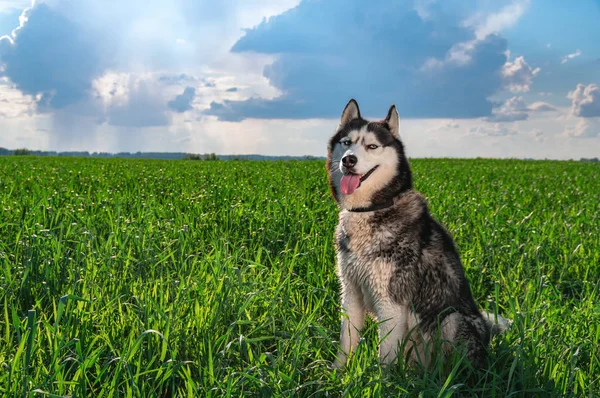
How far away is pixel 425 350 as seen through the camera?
3.52 meters

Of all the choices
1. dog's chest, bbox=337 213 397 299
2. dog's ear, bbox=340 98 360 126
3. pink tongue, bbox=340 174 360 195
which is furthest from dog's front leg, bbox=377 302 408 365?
dog's ear, bbox=340 98 360 126

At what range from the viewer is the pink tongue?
382 cm

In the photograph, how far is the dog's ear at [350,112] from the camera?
13.5 feet

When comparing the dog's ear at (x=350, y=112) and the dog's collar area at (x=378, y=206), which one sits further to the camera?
the dog's ear at (x=350, y=112)

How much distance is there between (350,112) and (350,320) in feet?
5.29

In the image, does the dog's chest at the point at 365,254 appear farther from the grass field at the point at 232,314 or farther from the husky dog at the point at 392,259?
the grass field at the point at 232,314

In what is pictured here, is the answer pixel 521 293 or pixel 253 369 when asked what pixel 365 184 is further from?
pixel 521 293

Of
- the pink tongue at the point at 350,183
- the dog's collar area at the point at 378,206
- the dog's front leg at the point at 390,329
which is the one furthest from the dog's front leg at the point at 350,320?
the pink tongue at the point at 350,183

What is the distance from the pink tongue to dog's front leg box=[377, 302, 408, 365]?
2.78 ft

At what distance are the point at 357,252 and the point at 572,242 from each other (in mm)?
5358

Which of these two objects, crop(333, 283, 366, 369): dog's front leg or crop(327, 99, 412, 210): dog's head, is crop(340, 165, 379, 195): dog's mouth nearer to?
crop(327, 99, 412, 210): dog's head

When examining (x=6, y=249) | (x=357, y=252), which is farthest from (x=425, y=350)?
(x=6, y=249)

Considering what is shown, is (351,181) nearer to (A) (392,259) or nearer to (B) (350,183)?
(B) (350,183)

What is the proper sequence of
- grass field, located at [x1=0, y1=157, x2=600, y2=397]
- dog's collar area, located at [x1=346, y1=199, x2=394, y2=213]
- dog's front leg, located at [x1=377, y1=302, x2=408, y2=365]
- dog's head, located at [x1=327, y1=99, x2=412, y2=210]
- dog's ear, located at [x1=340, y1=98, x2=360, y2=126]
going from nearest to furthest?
grass field, located at [x1=0, y1=157, x2=600, y2=397] → dog's front leg, located at [x1=377, y1=302, x2=408, y2=365] → dog's head, located at [x1=327, y1=99, x2=412, y2=210] → dog's collar area, located at [x1=346, y1=199, x2=394, y2=213] → dog's ear, located at [x1=340, y1=98, x2=360, y2=126]
